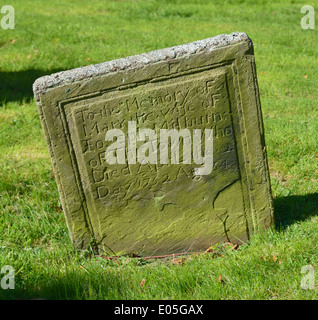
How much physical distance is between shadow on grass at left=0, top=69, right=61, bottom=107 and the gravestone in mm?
3884

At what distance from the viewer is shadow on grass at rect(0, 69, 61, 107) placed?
7137 mm

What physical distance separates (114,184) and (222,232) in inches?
39.7

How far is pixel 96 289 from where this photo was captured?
10.7 ft

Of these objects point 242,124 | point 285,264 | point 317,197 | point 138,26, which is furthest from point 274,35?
point 285,264

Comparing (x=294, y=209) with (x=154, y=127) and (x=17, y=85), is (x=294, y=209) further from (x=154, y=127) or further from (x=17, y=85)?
(x=17, y=85)

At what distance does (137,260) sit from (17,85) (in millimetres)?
4791

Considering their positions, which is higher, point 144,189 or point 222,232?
point 144,189

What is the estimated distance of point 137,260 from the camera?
3770mm

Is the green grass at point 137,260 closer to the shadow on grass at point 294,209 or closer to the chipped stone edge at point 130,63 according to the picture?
the shadow on grass at point 294,209

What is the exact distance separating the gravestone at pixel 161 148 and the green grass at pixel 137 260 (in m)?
0.24

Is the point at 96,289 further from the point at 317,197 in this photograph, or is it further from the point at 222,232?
the point at 317,197

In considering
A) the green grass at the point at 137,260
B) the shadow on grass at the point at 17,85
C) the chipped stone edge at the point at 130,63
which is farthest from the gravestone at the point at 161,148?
the shadow on grass at the point at 17,85

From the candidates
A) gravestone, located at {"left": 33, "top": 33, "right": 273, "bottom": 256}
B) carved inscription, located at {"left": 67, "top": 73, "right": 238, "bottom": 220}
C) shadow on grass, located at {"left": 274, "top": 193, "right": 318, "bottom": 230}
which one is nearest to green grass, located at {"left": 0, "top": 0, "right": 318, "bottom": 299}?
shadow on grass, located at {"left": 274, "top": 193, "right": 318, "bottom": 230}

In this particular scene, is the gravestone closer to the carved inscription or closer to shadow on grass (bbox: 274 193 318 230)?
the carved inscription
